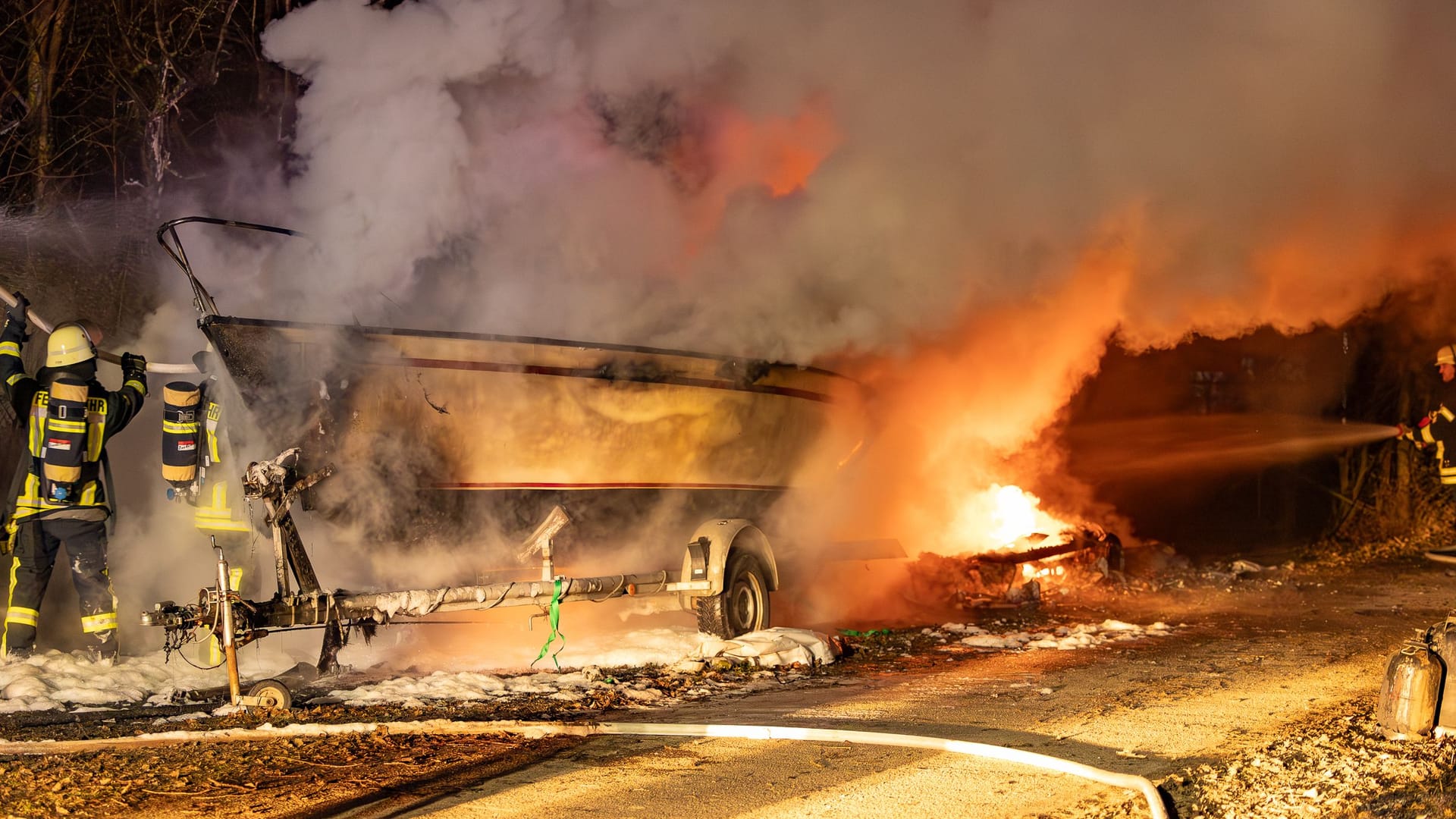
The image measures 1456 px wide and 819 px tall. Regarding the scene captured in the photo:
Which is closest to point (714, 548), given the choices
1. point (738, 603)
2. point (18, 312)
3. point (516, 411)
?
point (738, 603)

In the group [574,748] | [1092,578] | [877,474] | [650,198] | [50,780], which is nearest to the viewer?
[50,780]

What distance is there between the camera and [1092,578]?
1138cm

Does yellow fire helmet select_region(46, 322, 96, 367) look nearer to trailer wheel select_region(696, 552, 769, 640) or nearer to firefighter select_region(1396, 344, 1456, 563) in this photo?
trailer wheel select_region(696, 552, 769, 640)

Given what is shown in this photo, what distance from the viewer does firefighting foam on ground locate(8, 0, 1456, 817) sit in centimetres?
481

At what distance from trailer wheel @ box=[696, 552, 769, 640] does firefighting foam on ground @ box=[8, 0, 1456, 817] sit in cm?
4

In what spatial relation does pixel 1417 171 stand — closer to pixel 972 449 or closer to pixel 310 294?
pixel 972 449

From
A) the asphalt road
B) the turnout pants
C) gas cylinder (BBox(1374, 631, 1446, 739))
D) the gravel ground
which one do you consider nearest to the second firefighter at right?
the turnout pants

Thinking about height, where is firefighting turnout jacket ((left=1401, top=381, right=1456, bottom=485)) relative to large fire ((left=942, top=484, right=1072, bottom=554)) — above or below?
above

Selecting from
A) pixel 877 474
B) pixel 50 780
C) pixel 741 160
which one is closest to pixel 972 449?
pixel 877 474

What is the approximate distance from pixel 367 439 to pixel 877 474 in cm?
542

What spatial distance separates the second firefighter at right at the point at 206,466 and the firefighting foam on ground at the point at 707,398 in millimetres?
26

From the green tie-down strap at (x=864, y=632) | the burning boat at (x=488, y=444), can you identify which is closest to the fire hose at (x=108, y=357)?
the burning boat at (x=488, y=444)

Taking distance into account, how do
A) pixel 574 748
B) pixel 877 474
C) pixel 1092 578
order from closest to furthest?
pixel 574 748
pixel 877 474
pixel 1092 578

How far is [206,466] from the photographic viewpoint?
22.8 ft
